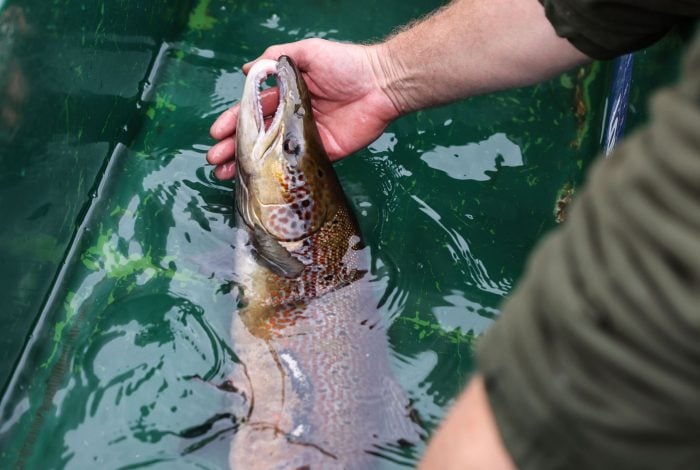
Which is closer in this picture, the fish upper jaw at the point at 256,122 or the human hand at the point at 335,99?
the fish upper jaw at the point at 256,122

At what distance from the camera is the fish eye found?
330cm

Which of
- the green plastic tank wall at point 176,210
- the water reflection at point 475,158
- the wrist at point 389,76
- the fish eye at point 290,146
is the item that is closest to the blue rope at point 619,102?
the green plastic tank wall at point 176,210

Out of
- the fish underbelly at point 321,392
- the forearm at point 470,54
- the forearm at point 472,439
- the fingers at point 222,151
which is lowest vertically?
the fish underbelly at point 321,392

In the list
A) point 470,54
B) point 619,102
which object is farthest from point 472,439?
point 619,102

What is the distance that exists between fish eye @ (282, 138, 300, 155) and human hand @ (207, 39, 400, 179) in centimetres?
25

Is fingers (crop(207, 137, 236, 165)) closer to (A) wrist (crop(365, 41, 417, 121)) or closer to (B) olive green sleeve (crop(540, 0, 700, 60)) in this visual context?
(A) wrist (crop(365, 41, 417, 121))

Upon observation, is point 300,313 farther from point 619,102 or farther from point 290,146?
point 619,102

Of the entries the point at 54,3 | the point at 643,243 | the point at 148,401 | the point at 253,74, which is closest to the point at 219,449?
the point at 148,401

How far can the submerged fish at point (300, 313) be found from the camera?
112 inches

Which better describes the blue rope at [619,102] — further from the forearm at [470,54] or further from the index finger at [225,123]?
the index finger at [225,123]

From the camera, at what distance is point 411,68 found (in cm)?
349

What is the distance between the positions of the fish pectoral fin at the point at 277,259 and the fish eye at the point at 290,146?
0.34 m

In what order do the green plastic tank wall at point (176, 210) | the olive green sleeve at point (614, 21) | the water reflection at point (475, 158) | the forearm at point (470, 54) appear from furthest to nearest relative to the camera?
1. the water reflection at point (475, 158)
2. the forearm at point (470, 54)
3. the green plastic tank wall at point (176, 210)
4. the olive green sleeve at point (614, 21)

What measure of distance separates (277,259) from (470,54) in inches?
45.6
